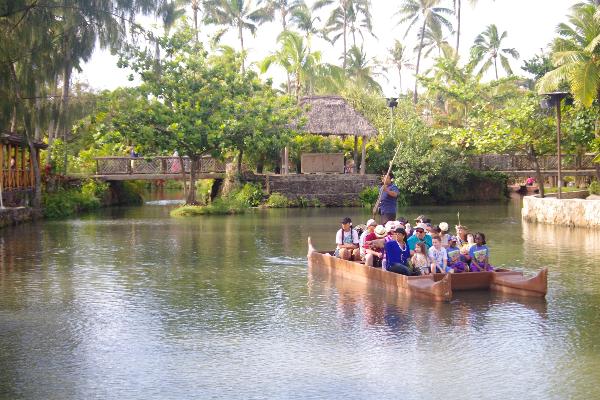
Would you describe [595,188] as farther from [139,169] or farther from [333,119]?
[139,169]

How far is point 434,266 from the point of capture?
14.9 m

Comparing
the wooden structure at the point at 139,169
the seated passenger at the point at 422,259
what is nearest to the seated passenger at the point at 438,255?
the seated passenger at the point at 422,259

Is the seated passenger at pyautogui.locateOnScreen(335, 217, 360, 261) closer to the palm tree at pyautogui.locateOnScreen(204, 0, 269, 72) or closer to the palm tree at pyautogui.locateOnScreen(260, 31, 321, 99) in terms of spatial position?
the palm tree at pyautogui.locateOnScreen(260, 31, 321, 99)

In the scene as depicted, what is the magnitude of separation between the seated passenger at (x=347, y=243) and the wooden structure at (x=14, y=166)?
17.4 m

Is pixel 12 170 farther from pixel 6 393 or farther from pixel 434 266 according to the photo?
pixel 6 393

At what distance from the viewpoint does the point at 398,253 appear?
15.2 metres

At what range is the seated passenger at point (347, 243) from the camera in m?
17.1

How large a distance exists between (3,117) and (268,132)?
53.3 feet

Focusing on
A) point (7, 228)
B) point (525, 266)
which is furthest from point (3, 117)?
point (525, 266)

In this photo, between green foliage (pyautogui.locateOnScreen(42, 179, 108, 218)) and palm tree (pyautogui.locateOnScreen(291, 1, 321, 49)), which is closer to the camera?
green foliage (pyautogui.locateOnScreen(42, 179, 108, 218))

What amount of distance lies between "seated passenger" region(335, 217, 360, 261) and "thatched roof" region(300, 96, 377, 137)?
2389 cm

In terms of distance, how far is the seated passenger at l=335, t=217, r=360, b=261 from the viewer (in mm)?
17130

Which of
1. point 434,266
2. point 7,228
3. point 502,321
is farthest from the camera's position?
point 7,228

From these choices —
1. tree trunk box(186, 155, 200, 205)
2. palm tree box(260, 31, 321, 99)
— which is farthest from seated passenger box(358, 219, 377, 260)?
palm tree box(260, 31, 321, 99)
